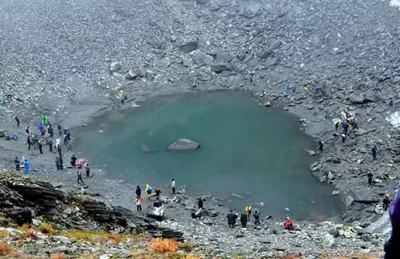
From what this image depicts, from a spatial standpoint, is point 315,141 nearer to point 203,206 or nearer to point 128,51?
point 203,206

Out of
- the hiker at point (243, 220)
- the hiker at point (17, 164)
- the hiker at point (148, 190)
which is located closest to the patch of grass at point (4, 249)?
the hiker at point (243, 220)

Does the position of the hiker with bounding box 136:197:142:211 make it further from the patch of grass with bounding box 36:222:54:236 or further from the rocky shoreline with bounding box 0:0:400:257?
the patch of grass with bounding box 36:222:54:236

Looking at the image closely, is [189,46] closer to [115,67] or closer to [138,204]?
[115,67]

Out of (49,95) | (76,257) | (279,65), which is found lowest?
(76,257)

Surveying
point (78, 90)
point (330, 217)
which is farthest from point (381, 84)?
point (78, 90)

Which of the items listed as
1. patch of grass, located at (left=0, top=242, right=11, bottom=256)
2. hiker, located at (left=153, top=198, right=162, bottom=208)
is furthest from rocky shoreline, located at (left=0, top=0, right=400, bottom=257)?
patch of grass, located at (left=0, top=242, right=11, bottom=256)
